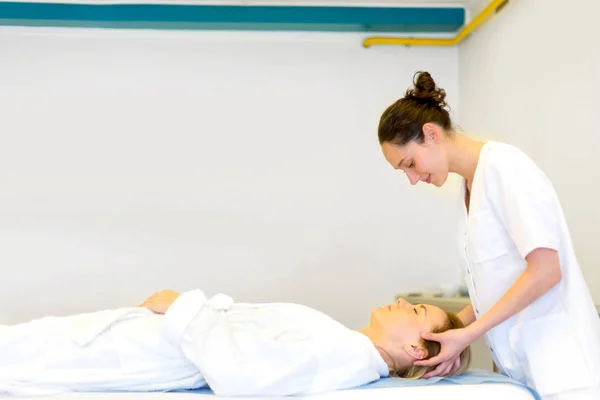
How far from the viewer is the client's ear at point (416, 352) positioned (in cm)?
206

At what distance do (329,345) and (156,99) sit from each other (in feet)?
7.87

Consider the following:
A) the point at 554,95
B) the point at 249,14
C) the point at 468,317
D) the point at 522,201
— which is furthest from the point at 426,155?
the point at 249,14

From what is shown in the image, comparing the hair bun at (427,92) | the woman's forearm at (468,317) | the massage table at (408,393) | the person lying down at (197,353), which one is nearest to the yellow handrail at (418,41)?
the hair bun at (427,92)

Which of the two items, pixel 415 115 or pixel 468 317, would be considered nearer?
pixel 415 115

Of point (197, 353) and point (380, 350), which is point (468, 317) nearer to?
point (380, 350)

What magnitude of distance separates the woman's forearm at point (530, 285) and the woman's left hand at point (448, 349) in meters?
0.08

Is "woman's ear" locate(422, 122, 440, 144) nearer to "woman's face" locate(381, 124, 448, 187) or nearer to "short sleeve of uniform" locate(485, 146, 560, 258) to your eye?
"woman's face" locate(381, 124, 448, 187)

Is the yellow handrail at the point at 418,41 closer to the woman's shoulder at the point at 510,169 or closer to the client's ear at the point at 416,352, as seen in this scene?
the woman's shoulder at the point at 510,169

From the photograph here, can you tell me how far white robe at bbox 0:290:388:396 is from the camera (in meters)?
1.84

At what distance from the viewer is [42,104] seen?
3859mm

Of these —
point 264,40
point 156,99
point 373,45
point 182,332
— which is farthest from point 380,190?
point 182,332

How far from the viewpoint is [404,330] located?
2.10 metres

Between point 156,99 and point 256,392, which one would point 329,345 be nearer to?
point 256,392

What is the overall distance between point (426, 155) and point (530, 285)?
501 mm
